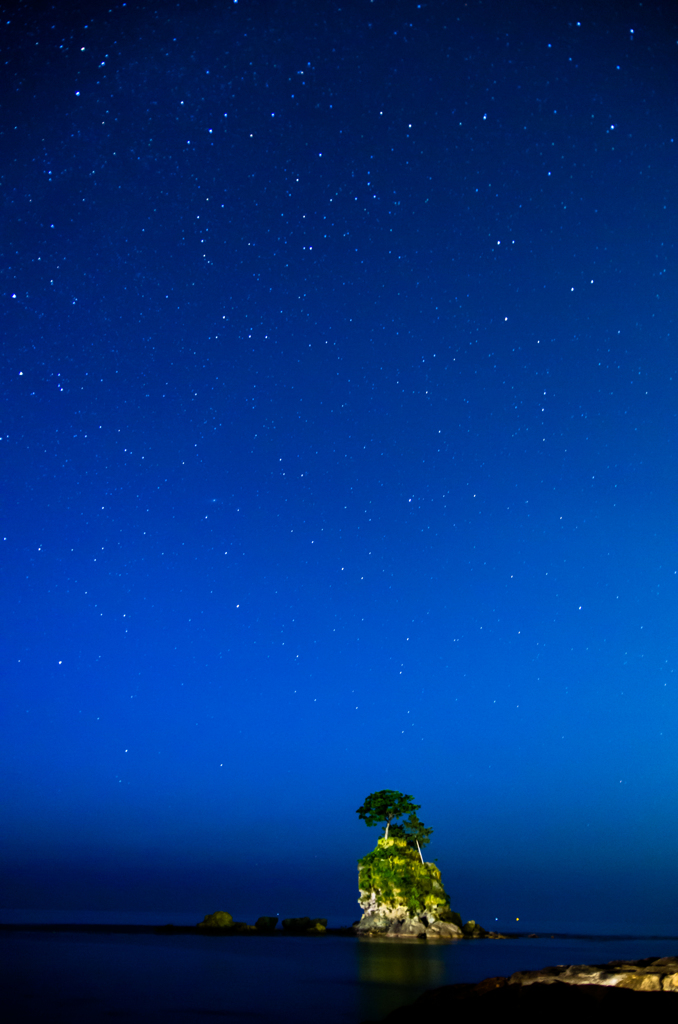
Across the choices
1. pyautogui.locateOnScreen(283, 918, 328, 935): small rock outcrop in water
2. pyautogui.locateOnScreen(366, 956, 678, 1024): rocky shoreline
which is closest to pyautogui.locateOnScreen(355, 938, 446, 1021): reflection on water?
pyautogui.locateOnScreen(366, 956, 678, 1024): rocky shoreline

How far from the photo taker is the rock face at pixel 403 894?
87875 mm

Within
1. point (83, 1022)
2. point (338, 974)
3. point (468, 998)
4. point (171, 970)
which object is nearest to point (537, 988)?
point (468, 998)

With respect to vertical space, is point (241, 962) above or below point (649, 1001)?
below

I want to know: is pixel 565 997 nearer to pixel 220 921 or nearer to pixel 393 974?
pixel 393 974

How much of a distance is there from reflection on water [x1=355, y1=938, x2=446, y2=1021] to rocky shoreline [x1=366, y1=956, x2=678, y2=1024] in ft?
26.5

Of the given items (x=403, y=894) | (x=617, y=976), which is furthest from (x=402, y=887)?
(x=617, y=976)

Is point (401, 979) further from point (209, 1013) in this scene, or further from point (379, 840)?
point (379, 840)

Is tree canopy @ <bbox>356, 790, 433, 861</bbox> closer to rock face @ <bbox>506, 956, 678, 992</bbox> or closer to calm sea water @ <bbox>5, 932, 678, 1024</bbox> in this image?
calm sea water @ <bbox>5, 932, 678, 1024</bbox>

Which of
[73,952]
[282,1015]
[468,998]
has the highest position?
[468,998]

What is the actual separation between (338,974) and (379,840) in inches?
1785

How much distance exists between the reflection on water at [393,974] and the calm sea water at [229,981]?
0.20ft

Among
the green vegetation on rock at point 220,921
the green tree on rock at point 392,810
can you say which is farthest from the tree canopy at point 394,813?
the green vegetation on rock at point 220,921

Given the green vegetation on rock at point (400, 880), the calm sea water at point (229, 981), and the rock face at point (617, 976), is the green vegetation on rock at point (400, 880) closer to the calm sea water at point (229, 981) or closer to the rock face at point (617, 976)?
the calm sea water at point (229, 981)

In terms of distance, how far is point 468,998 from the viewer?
23250 millimetres
